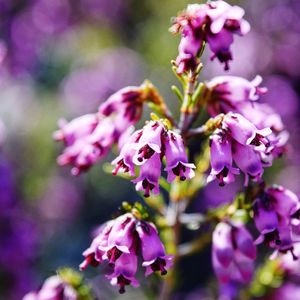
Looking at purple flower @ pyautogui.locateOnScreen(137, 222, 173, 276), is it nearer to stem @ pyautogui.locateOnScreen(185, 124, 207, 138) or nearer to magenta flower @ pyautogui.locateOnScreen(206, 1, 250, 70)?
stem @ pyautogui.locateOnScreen(185, 124, 207, 138)

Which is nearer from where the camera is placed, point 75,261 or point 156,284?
point 156,284

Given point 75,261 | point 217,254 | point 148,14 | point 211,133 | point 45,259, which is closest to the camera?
point 211,133

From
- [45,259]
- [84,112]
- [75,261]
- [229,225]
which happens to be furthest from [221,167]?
[84,112]

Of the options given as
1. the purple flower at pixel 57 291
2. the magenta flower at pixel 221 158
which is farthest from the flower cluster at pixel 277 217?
the purple flower at pixel 57 291

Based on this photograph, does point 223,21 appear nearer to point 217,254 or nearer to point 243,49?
point 217,254

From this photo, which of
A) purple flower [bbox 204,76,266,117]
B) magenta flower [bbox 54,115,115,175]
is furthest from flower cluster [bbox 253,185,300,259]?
magenta flower [bbox 54,115,115,175]

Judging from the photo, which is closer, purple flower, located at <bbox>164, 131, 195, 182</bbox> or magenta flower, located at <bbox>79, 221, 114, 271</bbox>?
purple flower, located at <bbox>164, 131, 195, 182</bbox>

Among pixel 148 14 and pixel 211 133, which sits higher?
pixel 211 133
